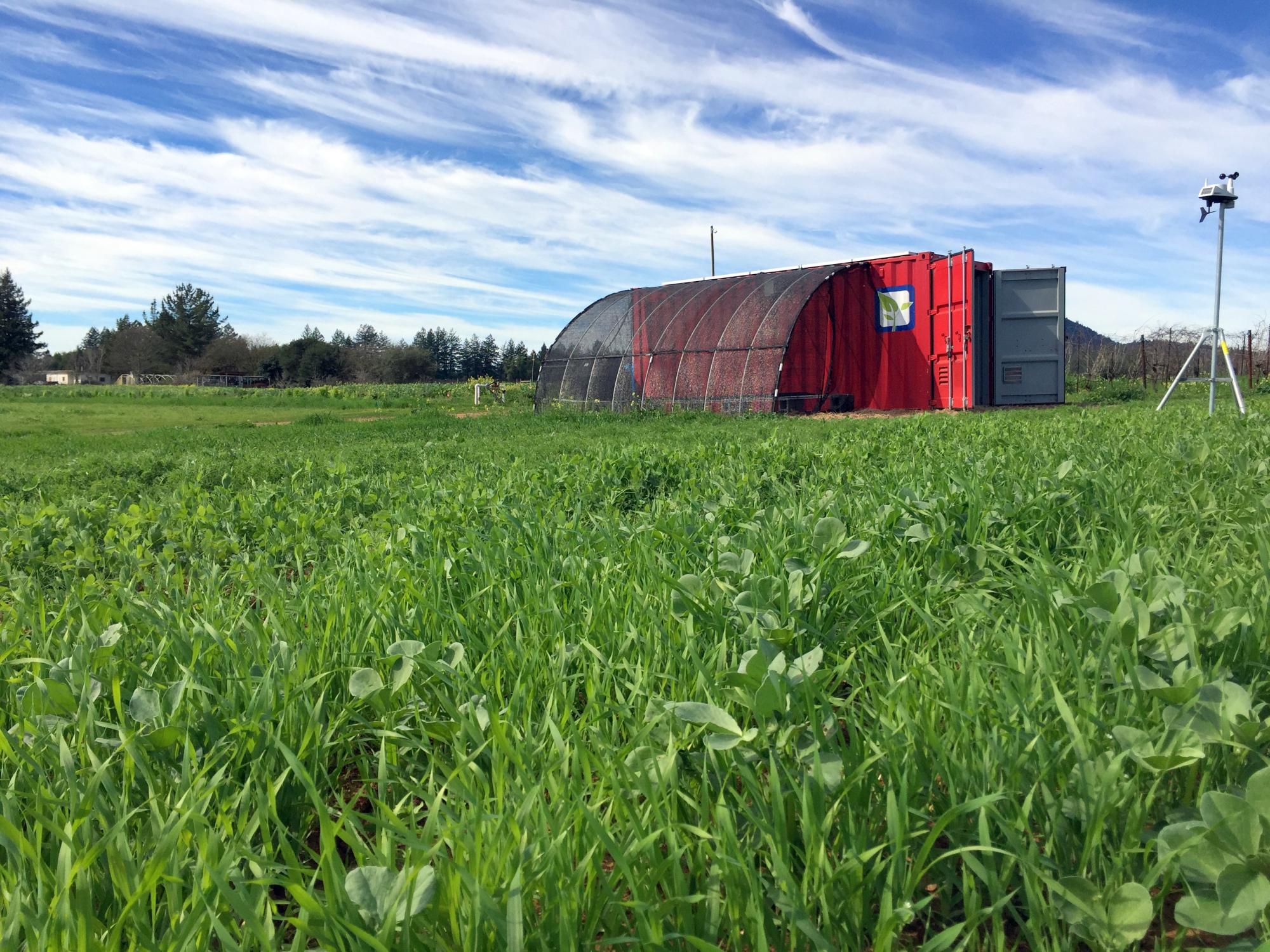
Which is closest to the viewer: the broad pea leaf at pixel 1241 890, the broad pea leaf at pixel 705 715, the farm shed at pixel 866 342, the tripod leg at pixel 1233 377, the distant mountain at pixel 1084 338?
the broad pea leaf at pixel 1241 890

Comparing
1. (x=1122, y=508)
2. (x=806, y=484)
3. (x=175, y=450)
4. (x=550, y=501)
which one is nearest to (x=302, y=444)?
(x=175, y=450)

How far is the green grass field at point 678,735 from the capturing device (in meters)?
1.27

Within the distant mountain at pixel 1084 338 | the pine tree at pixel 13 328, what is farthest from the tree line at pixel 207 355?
the distant mountain at pixel 1084 338

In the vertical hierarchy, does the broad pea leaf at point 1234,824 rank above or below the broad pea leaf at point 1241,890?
above

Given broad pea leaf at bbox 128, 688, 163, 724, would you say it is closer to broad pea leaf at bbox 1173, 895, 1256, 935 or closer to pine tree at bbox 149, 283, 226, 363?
broad pea leaf at bbox 1173, 895, 1256, 935

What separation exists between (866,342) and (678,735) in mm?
19071

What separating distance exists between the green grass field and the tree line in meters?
54.3

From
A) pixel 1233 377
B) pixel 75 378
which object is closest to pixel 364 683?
pixel 1233 377

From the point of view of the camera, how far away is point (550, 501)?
186 inches

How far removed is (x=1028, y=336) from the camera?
742 inches

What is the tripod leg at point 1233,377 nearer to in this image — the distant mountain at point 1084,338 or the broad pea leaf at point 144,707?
the broad pea leaf at point 144,707

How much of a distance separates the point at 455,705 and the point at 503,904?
837mm

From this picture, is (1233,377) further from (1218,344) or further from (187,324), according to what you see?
(187,324)

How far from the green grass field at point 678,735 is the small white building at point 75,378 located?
3685 inches
